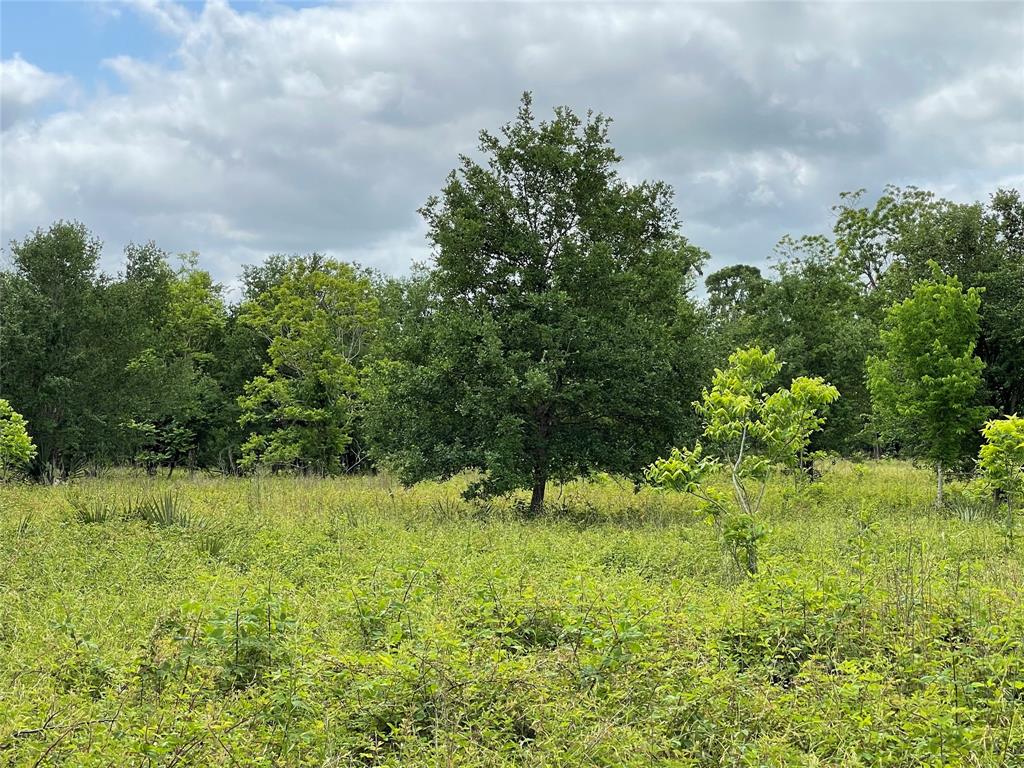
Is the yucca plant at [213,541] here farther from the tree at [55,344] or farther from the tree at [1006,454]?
the tree at [55,344]

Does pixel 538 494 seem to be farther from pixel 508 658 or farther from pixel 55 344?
pixel 55 344

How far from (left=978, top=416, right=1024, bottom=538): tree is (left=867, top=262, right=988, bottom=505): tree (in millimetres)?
4414

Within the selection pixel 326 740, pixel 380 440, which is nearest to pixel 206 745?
pixel 326 740

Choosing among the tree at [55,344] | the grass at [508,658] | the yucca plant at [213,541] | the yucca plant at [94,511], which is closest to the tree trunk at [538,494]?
the grass at [508,658]

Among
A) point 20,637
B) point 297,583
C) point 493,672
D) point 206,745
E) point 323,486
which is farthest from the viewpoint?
point 323,486

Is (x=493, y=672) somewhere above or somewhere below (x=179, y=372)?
below

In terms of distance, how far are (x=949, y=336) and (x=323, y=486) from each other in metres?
15.9

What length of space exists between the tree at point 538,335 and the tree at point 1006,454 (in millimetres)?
5249

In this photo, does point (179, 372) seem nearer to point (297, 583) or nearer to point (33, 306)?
point (33, 306)

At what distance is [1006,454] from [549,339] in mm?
7704

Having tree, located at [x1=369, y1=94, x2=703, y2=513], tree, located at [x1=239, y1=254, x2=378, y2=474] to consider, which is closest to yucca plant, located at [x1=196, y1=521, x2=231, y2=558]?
tree, located at [x1=369, y1=94, x2=703, y2=513]

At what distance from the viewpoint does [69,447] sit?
2391 centimetres

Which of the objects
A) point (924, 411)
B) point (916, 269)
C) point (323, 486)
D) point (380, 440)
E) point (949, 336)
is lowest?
point (323, 486)

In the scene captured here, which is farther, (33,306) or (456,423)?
(33,306)
